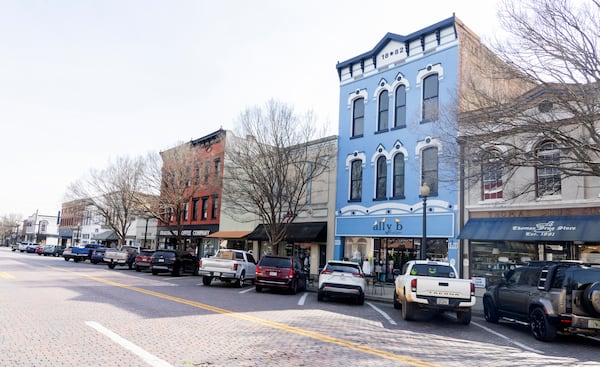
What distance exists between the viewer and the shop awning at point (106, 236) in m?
57.8

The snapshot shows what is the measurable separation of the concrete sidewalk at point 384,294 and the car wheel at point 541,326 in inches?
176

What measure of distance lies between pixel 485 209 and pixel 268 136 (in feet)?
36.3

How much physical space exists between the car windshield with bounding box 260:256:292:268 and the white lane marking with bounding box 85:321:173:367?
384 inches

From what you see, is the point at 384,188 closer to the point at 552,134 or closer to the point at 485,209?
the point at 485,209

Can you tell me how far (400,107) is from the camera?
24.3m

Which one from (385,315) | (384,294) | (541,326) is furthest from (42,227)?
(541,326)

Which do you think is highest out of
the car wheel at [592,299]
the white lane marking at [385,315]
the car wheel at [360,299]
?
the car wheel at [592,299]

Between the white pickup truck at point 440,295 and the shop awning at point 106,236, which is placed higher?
the shop awning at point 106,236

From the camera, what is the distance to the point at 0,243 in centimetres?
13338

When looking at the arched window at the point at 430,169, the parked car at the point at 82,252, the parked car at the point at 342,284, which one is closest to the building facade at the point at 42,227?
the parked car at the point at 82,252

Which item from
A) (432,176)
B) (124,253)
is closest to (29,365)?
(432,176)

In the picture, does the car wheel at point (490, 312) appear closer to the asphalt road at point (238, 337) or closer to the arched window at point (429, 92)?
the asphalt road at point (238, 337)

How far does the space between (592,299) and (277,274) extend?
11.1m

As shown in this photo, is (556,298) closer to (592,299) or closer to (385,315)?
(592,299)
